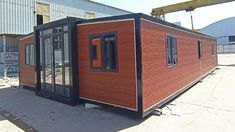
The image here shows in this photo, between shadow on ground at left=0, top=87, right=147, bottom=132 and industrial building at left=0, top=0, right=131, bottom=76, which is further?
industrial building at left=0, top=0, right=131, bottom=76

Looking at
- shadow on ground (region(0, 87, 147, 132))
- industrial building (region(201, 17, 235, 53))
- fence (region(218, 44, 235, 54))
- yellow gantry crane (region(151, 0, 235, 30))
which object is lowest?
shadow on ground (region(0, 87, 147, 132))

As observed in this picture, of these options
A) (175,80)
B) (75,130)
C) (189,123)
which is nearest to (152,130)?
(189,123)

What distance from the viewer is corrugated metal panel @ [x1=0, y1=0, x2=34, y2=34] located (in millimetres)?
20083

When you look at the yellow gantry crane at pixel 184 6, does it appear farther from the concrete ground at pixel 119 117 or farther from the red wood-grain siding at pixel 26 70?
the red wood-grain siding at pixel 26 70

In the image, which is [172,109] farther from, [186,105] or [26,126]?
[26,126]

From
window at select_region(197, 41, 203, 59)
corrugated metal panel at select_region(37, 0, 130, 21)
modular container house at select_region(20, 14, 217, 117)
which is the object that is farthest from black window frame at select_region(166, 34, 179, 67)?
corrugated metal panel at select_region(37, 0, 130, 21)

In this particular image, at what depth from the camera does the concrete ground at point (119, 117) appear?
5797 mm

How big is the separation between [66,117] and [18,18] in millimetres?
17080

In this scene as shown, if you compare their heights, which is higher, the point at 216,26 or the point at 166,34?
the point at 216,26

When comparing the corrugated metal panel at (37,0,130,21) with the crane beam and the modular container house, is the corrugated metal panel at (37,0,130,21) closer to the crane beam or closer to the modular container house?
the crane beam

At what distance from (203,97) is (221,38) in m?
63.2

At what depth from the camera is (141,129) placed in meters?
5.67

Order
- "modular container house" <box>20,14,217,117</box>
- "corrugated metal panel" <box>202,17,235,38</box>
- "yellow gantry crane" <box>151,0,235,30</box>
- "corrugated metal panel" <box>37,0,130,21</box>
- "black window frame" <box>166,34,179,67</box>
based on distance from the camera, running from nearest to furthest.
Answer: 1. "modular container house" <box>20,14,217,117</box>
2. "black window frame" <box>166,34,179,67</box>
3. "yellow gantry crane" <box>151,0,235,30</box>
4. "corrugated metal panel" <box>37,0,130,21</box>
5. "corrugated metal panel" <box>202,17,235,38</box>

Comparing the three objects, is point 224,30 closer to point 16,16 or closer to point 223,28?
point 223,28
